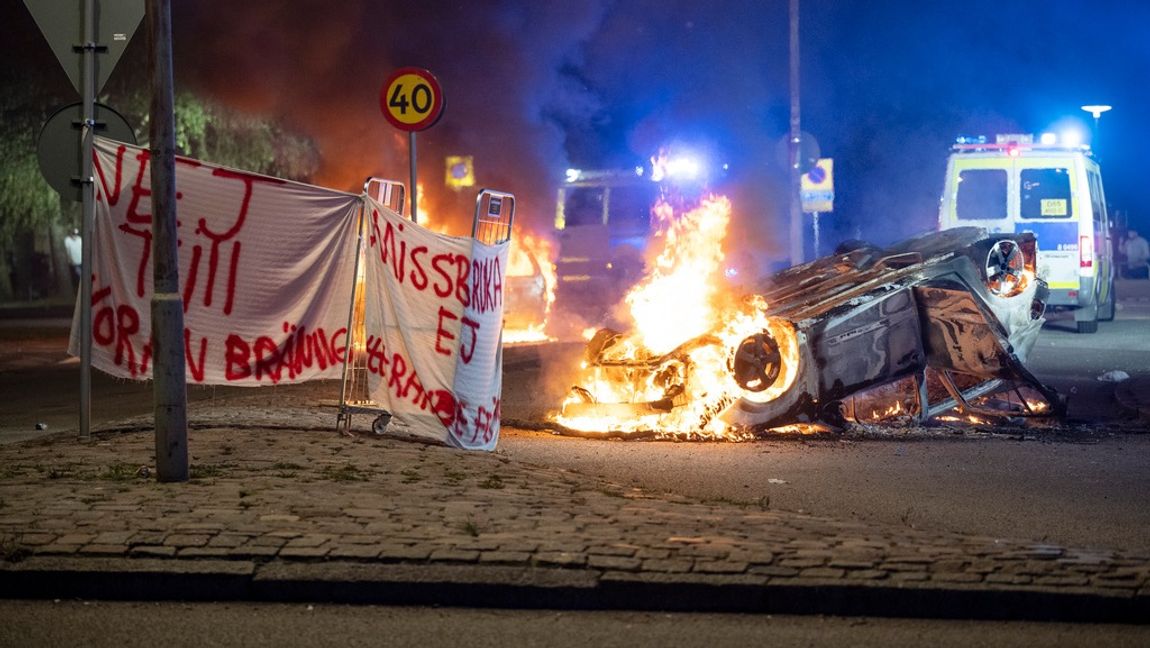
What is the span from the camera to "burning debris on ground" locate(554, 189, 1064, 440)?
9.55m

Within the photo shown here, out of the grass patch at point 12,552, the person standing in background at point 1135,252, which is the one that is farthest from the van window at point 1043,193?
the person standing in background at point 1135,252

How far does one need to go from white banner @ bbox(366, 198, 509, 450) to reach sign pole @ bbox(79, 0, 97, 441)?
1.77 meters

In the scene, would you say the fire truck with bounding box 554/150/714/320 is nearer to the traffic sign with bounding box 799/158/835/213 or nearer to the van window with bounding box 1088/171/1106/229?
the traffic sign with bounding box 799/158/835/213

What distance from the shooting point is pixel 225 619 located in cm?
483

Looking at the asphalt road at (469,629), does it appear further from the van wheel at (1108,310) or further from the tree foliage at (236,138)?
the van wheel at (1108,310)

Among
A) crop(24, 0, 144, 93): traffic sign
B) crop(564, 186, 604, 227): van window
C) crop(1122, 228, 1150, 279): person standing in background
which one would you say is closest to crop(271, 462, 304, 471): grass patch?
crop(24, 0, 144, 93): traffic sign

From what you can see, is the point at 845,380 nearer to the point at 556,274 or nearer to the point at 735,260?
the point at 556,274

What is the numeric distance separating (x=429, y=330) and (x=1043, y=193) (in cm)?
1320

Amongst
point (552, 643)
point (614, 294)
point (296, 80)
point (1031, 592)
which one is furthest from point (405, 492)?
point (614, 294)

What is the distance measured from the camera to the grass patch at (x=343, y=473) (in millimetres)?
6945

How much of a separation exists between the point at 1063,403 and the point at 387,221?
18.3 ft

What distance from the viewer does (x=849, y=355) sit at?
9.80 metres

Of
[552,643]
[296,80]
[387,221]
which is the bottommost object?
[552,643]

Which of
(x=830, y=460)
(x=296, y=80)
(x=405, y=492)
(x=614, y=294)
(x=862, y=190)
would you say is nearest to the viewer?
(x=405, y=492)
